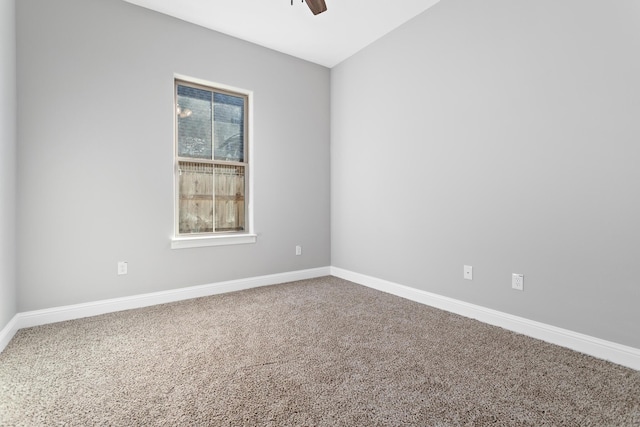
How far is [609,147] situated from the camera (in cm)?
194

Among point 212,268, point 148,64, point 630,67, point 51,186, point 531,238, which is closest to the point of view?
point 630,67

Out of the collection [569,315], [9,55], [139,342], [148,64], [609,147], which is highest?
[148,64]

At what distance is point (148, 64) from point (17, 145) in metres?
1.24

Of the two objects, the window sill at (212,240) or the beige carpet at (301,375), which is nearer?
the beige carpet at (301,375)

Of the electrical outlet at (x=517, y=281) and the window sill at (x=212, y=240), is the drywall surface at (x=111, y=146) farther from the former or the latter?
the electrical outlet at (x=517, y=281)

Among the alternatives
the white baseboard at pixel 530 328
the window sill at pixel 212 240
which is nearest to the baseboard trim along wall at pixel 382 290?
the white baseboard at pixel 530 328

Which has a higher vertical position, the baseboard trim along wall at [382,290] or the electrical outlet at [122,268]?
the electrical outlet at [122,268]

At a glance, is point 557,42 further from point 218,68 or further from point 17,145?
point 17,145

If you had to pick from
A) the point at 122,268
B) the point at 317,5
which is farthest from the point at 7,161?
the point at 317,5

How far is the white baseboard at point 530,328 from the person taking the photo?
190 cm

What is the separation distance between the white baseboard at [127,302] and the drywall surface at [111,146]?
59 mm

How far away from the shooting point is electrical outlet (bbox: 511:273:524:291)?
236 cm

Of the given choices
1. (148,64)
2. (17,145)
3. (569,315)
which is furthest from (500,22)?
(17,145)

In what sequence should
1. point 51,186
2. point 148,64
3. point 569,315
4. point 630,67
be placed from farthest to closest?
point 148,64 → point 51,186 → point 569,315 → point 630,67
